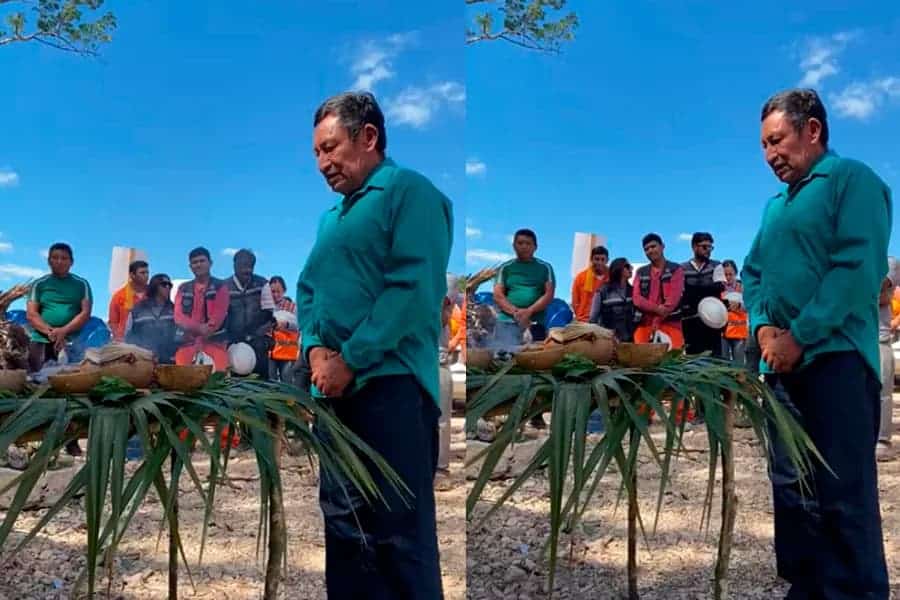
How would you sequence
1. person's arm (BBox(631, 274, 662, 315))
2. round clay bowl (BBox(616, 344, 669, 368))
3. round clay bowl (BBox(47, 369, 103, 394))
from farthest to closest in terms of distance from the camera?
person's arm (BBox(631, 274, 662, 315)) → round clay bowl (BBox(616, 344, 669, 368)) → round clay bowl (BBox(47, 369, 103, 394))

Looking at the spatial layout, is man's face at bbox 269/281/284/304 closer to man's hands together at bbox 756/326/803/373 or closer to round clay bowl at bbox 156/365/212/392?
round clay bowl at bbox 156/365/212/392

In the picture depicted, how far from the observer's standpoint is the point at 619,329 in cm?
217

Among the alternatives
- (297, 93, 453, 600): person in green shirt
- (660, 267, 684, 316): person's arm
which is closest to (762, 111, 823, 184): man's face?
(660, 267, 684, 316): person's arm

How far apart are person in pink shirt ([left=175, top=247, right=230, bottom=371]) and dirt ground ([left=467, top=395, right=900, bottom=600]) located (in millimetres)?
889

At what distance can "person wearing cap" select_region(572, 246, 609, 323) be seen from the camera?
2.10 meters

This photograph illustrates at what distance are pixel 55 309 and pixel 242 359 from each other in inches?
19.5

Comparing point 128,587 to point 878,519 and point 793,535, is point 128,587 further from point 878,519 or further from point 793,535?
point 878,519

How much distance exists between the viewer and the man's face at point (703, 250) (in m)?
2.12

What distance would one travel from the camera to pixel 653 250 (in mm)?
2160

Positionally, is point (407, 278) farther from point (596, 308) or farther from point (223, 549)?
point (223, 549)

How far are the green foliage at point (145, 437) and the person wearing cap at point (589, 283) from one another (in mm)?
672

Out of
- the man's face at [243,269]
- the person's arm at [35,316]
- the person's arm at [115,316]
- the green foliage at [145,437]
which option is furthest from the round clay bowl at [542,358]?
the person's arm at [35,316]

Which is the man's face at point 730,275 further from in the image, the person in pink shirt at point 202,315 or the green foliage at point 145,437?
the person in pink shirt at point 202,315

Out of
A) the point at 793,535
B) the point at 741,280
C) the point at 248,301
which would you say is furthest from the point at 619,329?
the point at 248,301
